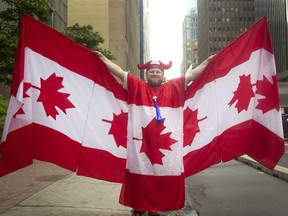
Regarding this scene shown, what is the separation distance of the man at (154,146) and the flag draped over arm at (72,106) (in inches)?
21.9

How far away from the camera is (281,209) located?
6.57 m

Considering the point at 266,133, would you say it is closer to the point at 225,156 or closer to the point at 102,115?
the point at 225,156

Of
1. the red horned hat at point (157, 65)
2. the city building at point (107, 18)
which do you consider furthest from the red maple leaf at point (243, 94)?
the city building at point (107, 18)

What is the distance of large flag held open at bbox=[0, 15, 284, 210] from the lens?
197 inches

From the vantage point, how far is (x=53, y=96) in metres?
5.09

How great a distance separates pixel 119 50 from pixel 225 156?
185ft

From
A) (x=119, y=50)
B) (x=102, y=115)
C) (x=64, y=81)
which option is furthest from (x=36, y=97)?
(x=119, y=50)

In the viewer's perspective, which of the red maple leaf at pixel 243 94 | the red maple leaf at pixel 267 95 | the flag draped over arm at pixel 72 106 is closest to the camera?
the flag draped over arm at pixel 72 106

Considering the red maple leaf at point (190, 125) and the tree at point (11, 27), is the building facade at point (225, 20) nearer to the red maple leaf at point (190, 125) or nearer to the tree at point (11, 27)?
the tree at point (11, 27)

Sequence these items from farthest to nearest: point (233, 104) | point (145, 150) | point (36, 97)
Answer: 1. point (233, 104)
2. point (36, 97)
3. point (145, 150)

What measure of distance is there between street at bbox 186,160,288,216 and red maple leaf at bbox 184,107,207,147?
6.04ft

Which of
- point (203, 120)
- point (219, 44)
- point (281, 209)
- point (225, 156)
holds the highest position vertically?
point (219, 44)

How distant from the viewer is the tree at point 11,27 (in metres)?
16.2

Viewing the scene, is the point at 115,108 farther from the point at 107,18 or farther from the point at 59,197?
the point at 107,18
